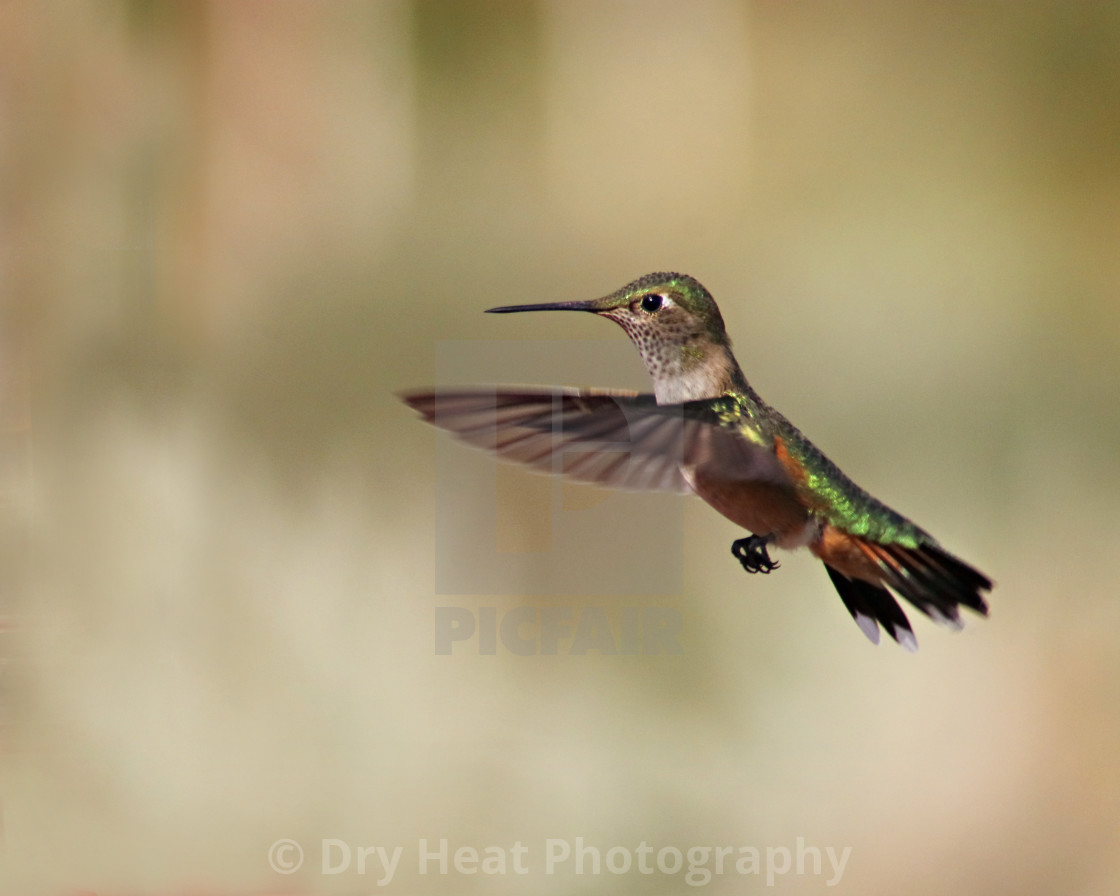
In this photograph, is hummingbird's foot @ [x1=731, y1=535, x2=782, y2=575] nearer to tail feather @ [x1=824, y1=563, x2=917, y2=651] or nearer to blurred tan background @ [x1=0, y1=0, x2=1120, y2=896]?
tail feather @ [x1=824, y1=563, x2=917, y2=651]

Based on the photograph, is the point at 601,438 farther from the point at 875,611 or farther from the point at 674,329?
the point at 875,611

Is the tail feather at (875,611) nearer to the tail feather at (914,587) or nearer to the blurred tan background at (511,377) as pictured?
the tail feather at (914,587)

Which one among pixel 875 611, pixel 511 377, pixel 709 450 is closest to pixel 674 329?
pixel 709 450

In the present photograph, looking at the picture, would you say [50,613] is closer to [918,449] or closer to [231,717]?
[231,717]

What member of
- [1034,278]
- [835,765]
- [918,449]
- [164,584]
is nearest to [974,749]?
[835,765]

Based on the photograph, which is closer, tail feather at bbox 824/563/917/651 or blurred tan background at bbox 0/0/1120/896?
tail feather at bbox 824/563/917/651

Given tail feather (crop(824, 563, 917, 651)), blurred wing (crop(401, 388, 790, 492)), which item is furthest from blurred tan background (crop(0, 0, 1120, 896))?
blurred wing (crop(401, 388, 790, 492))
